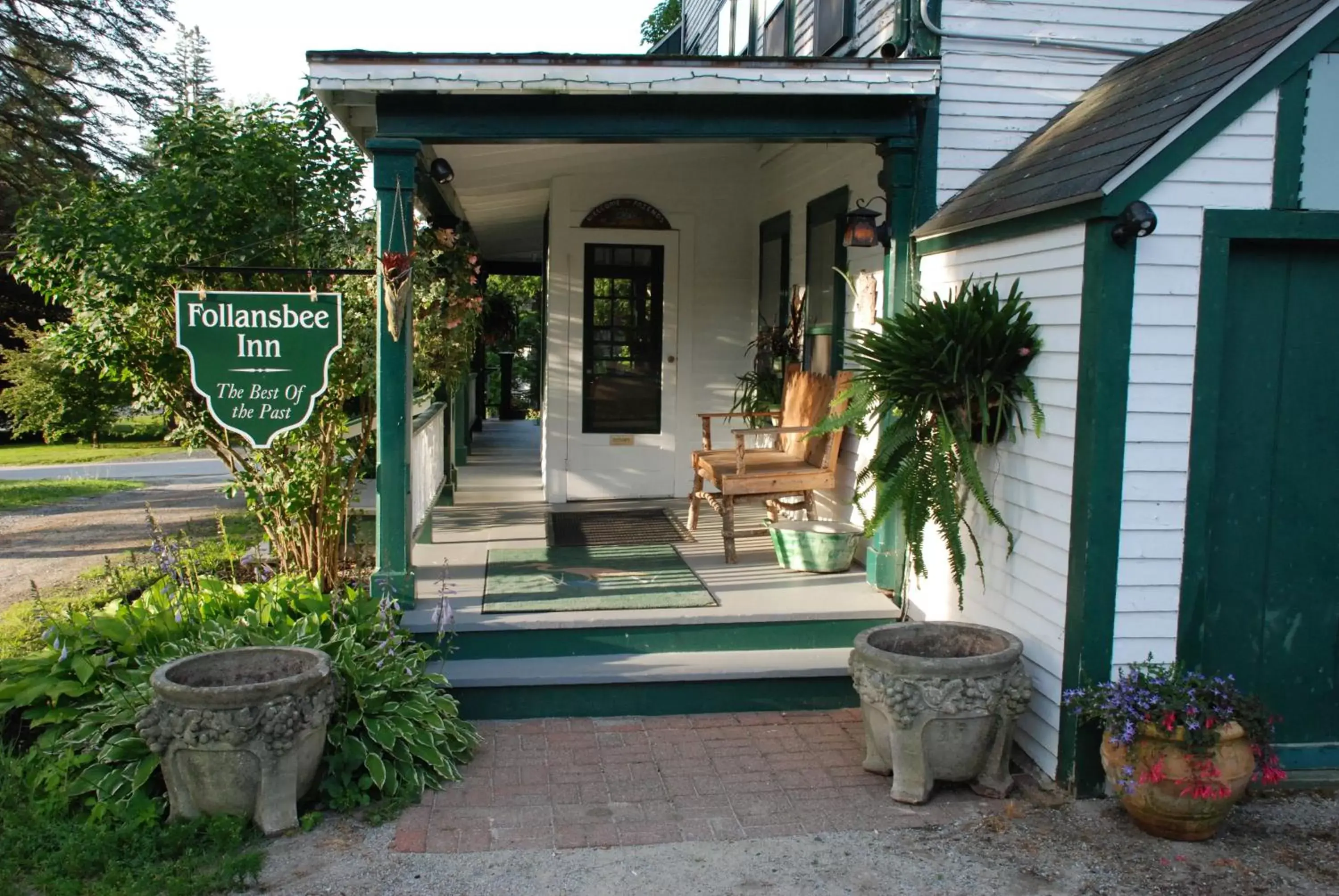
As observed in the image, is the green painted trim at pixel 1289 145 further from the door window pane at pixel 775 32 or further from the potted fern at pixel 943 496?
the door window pane at pixel 775 32

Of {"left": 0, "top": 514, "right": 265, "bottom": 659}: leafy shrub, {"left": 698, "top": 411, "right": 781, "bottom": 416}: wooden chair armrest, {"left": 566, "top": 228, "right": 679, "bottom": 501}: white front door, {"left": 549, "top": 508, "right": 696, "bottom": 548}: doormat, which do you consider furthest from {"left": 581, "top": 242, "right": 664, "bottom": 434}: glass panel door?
{"left": 0, "top": 514, "right": 265, "bottom": 659}: leafy shrub

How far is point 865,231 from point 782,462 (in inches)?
65.3

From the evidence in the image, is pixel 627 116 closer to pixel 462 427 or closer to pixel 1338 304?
pixel 1338 304

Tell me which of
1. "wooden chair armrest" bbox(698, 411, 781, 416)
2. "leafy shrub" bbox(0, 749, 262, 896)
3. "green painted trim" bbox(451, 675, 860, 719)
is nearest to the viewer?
"leafy shrub" bbox(0, 749, 262, 896)

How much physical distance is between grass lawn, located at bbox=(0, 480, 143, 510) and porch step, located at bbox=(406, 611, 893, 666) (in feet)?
24.6

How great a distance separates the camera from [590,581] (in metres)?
5.75

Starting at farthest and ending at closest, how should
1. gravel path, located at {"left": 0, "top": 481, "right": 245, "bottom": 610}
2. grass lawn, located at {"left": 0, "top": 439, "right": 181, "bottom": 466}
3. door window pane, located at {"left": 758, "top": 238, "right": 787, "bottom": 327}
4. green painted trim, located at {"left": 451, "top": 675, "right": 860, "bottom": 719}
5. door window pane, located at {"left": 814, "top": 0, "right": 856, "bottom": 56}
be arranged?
1. grass lawn, located at {"left": 0, "top": 439, "right": 181, "bottom": 466}
2. door window pane, located at {"left": 758, "top": 238, "right": 787, "bottom": 327}
3. gravel path, located at {"left": 0, "top": 481, "right": 245, "bottom": 610}
4. door window pane, located at {"left": 814, "top": 0, "right": 856, "bottom": 56}
5. green painted trim, located at {"left": 451, "top": 675, "right": 860, "bottom": 719}

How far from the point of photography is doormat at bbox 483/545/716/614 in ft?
17.3

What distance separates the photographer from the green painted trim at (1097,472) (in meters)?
3.78

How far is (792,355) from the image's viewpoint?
7312mm

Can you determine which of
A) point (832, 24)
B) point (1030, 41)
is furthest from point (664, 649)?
point (832, 24)

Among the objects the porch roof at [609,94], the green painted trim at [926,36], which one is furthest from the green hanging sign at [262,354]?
the green painted trim at [926,36]

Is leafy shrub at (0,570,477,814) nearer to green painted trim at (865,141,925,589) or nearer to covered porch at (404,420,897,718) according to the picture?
covered porch at (404,420,897,718)

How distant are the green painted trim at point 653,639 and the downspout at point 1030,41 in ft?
8.98
